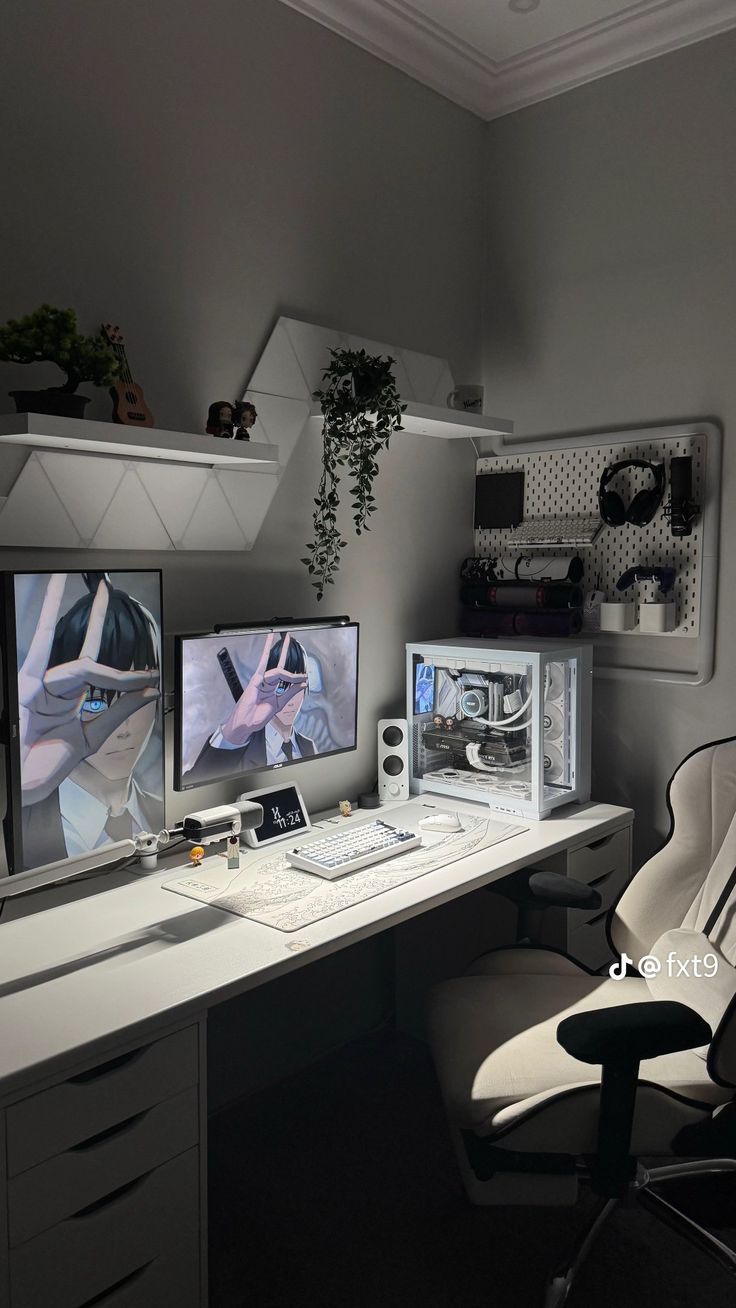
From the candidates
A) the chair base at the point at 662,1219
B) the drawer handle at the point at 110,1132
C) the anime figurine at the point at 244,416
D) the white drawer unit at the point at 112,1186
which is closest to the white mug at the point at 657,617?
the anime figurine at the point at 244,416

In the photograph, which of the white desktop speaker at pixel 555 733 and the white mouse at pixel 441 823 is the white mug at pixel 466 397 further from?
the white mouse at pixel 441 823

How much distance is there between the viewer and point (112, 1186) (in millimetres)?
1396

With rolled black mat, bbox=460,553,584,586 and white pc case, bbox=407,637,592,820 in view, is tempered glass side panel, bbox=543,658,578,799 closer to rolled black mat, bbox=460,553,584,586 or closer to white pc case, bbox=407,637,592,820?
white pc case, bbox=407,637,592,820

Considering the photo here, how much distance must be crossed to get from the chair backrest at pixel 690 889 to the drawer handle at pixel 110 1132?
100 centimetres

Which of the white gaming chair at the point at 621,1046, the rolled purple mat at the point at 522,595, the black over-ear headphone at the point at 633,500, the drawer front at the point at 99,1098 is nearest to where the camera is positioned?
the drawer front at the point at 99,1098

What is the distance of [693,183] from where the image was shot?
2.51 meters

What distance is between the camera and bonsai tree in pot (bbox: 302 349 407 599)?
233 cm

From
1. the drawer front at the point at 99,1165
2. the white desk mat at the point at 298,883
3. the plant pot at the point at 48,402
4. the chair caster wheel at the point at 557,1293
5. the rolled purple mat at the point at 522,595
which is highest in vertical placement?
the plant pot at the point at 48,402

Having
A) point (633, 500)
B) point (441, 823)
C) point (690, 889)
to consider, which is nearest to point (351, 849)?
point (441, 823)

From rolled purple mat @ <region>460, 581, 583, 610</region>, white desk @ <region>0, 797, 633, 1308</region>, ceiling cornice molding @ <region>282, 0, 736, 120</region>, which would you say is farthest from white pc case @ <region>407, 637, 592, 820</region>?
ceiling cornice molding @ <region>282, 0, 736, 120</region>

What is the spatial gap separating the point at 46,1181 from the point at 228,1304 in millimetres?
713

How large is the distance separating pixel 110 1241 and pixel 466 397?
2212mm

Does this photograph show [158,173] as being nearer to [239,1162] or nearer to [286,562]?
[286,562]

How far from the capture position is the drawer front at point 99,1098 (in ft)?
4.22
